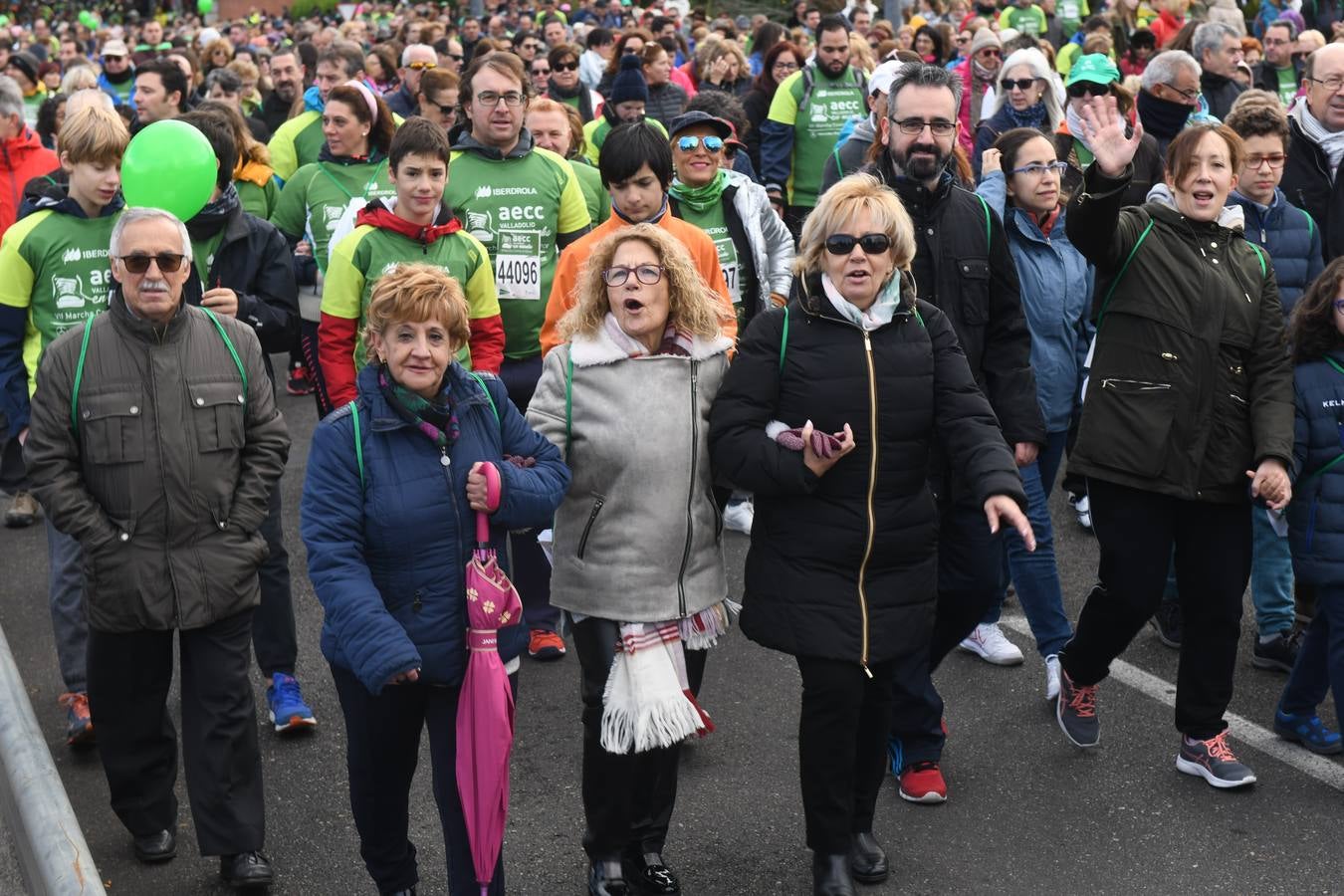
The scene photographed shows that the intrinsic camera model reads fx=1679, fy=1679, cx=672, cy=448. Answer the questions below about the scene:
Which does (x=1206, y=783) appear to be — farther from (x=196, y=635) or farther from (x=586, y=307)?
(x=196, y=635)

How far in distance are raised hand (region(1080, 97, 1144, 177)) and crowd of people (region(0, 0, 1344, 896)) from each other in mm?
11

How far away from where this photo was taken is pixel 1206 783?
5316 mm

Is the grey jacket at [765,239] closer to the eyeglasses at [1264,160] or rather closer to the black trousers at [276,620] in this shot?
the eyeglasses at [1264,160]

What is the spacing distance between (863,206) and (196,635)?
226cm

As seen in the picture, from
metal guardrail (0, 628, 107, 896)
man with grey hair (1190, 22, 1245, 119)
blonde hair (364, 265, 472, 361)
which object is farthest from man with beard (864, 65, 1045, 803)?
man with grey hair (1190, 22, 1245, 119)

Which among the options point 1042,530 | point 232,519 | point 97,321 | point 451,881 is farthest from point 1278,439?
point 97,321

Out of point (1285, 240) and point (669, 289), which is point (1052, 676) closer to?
point (1285, 240)

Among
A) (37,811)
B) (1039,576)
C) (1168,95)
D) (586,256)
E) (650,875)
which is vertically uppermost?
(1168,95)

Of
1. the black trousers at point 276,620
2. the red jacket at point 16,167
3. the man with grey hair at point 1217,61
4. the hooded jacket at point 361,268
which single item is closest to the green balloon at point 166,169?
the hooded jacket at point 361,268

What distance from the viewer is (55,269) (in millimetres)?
5570

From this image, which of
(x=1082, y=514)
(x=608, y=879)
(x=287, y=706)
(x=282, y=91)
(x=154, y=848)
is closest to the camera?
(x=608, y=879)

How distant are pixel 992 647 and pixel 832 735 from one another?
2106 millimetres

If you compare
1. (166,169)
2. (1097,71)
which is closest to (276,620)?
(166,169)

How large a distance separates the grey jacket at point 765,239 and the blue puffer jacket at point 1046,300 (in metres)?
0.80
